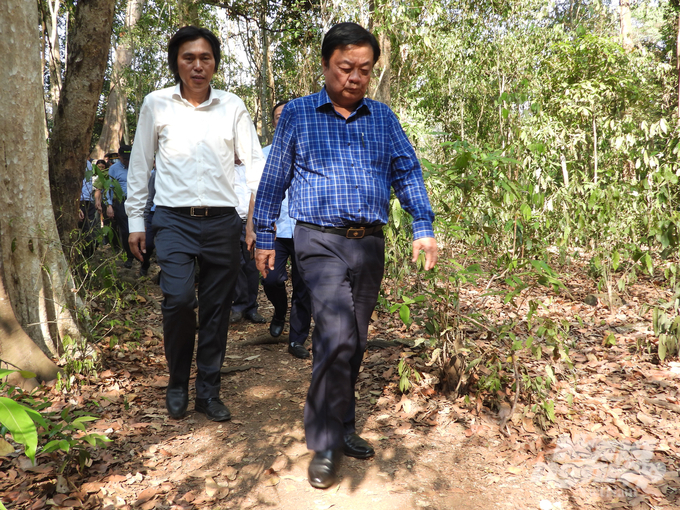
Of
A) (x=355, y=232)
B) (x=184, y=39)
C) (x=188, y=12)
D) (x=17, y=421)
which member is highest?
(x=188, y=12)

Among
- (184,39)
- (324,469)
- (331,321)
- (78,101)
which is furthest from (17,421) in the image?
(78,101)

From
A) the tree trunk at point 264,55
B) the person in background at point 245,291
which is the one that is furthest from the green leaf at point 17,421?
the tree trunk at point 264,55

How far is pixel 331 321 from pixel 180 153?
4.97 feet

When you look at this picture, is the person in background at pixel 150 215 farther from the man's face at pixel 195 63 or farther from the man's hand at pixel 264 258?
the man's hand at pixel 264 258

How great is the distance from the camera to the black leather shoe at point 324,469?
270cm

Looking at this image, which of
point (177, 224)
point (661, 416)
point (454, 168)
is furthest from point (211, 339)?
point (661, 416)

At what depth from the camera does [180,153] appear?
3.39 metres

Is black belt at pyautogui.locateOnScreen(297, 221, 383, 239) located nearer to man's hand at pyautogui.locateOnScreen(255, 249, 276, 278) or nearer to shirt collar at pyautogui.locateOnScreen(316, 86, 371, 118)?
man's hand at pyautogui.locateOnScreen(255, 249, 276, 278)

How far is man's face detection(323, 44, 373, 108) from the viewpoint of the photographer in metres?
2.73

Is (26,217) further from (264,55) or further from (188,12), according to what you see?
(264,55)

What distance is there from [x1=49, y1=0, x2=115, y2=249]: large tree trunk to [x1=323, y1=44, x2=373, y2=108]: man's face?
3037 millimetres

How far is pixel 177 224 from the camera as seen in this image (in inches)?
132

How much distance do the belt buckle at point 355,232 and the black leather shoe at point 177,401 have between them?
1.64 metres

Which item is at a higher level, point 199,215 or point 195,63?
point 195,63
